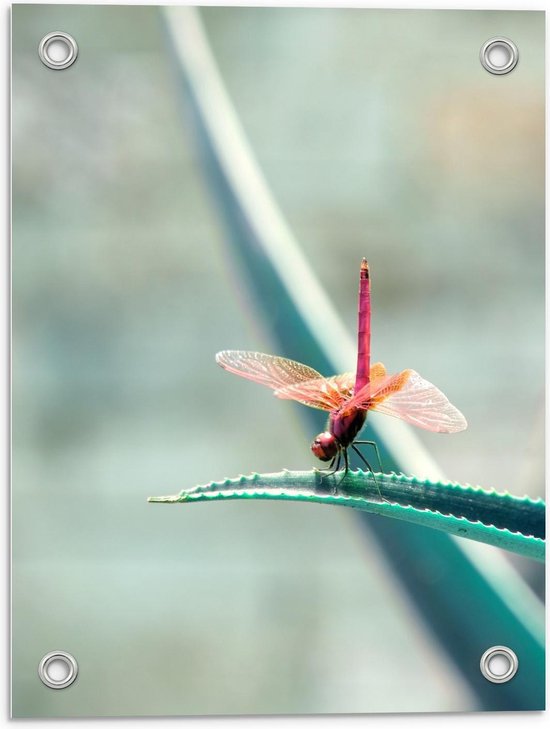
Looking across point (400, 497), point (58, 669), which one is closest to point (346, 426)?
point (400, 497)

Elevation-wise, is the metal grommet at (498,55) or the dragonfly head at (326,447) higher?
the metal grommet at (498,55)

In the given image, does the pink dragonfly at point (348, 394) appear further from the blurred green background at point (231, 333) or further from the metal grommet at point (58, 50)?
the metal grommet at point (58, 50)

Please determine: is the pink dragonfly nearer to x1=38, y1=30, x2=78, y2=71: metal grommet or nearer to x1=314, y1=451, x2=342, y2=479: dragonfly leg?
x1=314, y1=451, x2=342, y2=479: dragonfly leg

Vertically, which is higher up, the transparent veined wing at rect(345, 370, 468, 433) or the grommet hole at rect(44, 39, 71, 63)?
the grommet hole at rect(44, 39, 71, 63)

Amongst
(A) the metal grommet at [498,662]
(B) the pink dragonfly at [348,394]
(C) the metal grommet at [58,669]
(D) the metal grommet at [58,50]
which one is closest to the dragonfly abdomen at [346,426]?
(B) the pink dragonfly at [348,394]

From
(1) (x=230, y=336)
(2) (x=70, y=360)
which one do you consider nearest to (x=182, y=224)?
(1) (x=230, y=336)

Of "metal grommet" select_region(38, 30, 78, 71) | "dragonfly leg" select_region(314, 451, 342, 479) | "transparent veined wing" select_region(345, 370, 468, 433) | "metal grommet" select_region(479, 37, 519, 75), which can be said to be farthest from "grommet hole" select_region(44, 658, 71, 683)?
"metal grommet" select_region(479, 37, 519, 75)

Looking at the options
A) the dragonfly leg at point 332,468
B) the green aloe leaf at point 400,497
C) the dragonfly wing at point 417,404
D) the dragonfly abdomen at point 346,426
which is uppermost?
the dragonfly wing at point 417,404

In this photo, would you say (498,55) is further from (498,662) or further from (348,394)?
(498,662)

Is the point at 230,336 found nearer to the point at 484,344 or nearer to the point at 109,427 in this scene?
the point at 109,427
